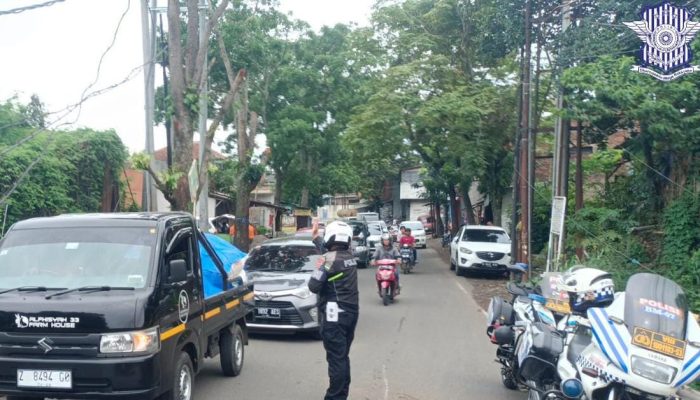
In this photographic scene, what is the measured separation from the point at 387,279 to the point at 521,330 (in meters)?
8.21

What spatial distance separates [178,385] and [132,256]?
1.26 metres

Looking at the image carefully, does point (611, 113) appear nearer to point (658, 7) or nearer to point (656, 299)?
point (658, 7)

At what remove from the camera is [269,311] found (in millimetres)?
10938

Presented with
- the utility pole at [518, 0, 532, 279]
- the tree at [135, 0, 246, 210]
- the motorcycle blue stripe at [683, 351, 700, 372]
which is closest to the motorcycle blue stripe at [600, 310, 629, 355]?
the motorcycle blue stripe at [683, 351, 700, 372]

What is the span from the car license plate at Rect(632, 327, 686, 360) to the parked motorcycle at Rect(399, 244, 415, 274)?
60.2ft

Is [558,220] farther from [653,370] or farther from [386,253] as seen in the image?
[653,370]

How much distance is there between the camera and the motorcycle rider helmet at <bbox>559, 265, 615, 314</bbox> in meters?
6.37

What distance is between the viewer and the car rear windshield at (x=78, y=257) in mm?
6129

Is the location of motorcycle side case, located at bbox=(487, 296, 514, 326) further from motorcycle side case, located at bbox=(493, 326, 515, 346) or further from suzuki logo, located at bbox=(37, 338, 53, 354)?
suzuki logo, located at bbox=(37, 338, 53, 354)

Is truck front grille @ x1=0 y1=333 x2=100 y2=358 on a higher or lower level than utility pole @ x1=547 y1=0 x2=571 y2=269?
lower

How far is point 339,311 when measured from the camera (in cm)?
688

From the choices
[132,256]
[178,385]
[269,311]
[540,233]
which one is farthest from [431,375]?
[540,233]

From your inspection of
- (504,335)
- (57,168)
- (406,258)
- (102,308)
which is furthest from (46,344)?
(406,258)

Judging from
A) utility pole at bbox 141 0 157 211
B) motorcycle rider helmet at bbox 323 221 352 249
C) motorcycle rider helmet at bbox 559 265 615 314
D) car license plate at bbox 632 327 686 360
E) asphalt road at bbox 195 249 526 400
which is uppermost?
utility pole at bbox 141 0 157 211
